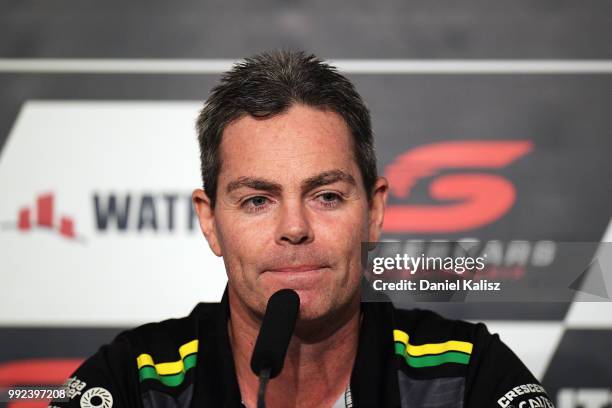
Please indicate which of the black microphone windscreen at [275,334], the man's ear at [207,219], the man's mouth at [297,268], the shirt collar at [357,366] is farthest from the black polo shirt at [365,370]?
the black microphone windscreen at [275,334]

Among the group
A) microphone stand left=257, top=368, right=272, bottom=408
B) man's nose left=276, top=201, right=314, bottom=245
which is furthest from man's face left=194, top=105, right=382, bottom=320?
microphone stand left=257, top=368, right=272, bottom=408

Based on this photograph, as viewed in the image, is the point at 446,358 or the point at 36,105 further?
the point at 36,105

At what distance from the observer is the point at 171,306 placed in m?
2.29

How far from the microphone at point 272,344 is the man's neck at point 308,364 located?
41 cm

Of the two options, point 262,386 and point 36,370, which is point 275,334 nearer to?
point 262,386

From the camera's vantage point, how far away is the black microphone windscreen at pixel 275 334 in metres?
1.09

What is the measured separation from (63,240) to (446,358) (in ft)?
3.76

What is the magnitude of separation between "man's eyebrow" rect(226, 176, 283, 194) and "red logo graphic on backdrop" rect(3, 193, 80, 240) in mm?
905


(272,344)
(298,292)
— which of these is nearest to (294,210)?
(298,292)

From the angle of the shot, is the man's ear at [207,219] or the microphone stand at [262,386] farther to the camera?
the man's ear at [207,219]

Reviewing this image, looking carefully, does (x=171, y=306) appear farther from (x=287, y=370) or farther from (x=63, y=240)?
(x=287, y=370)

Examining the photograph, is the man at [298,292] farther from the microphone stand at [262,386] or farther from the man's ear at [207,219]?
the microphone stand at [262,386]

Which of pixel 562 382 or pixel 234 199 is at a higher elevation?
pixel 234 199

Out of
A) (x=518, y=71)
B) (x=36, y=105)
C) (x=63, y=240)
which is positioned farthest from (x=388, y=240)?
(x=36, y=105)
